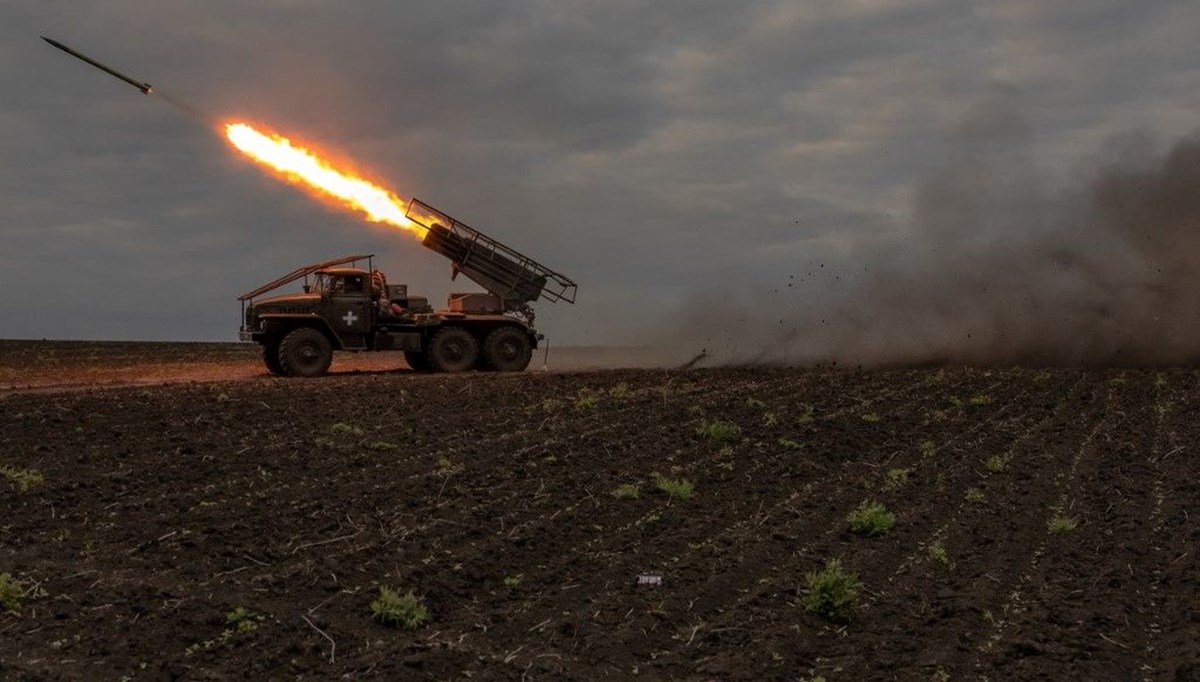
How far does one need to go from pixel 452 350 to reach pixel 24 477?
692 inches

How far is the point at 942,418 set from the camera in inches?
755

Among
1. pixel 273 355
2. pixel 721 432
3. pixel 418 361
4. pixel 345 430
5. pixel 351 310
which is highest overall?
pixel 351 310

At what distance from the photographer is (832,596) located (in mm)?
8406

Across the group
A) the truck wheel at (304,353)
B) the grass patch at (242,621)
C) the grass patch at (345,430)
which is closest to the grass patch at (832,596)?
the grass patch at (242,621)

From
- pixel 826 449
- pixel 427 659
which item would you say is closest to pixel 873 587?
pixel 427 659

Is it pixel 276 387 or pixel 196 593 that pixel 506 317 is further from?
pixel 196 593

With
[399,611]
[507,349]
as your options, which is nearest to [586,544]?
[399,611]

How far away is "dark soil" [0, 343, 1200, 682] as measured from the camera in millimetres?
7637

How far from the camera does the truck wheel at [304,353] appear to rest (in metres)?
27.5

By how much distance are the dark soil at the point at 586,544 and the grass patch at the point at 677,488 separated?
0.20m

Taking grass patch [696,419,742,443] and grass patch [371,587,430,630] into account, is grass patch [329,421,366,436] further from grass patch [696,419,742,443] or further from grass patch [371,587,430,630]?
grass patch [371,587,430,630]

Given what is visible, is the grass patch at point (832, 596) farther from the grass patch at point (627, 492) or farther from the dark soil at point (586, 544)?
the grass patch at point (627, 492)

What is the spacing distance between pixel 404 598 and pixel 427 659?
1.06 metres

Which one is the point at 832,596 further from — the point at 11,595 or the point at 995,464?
the point at 995,464
